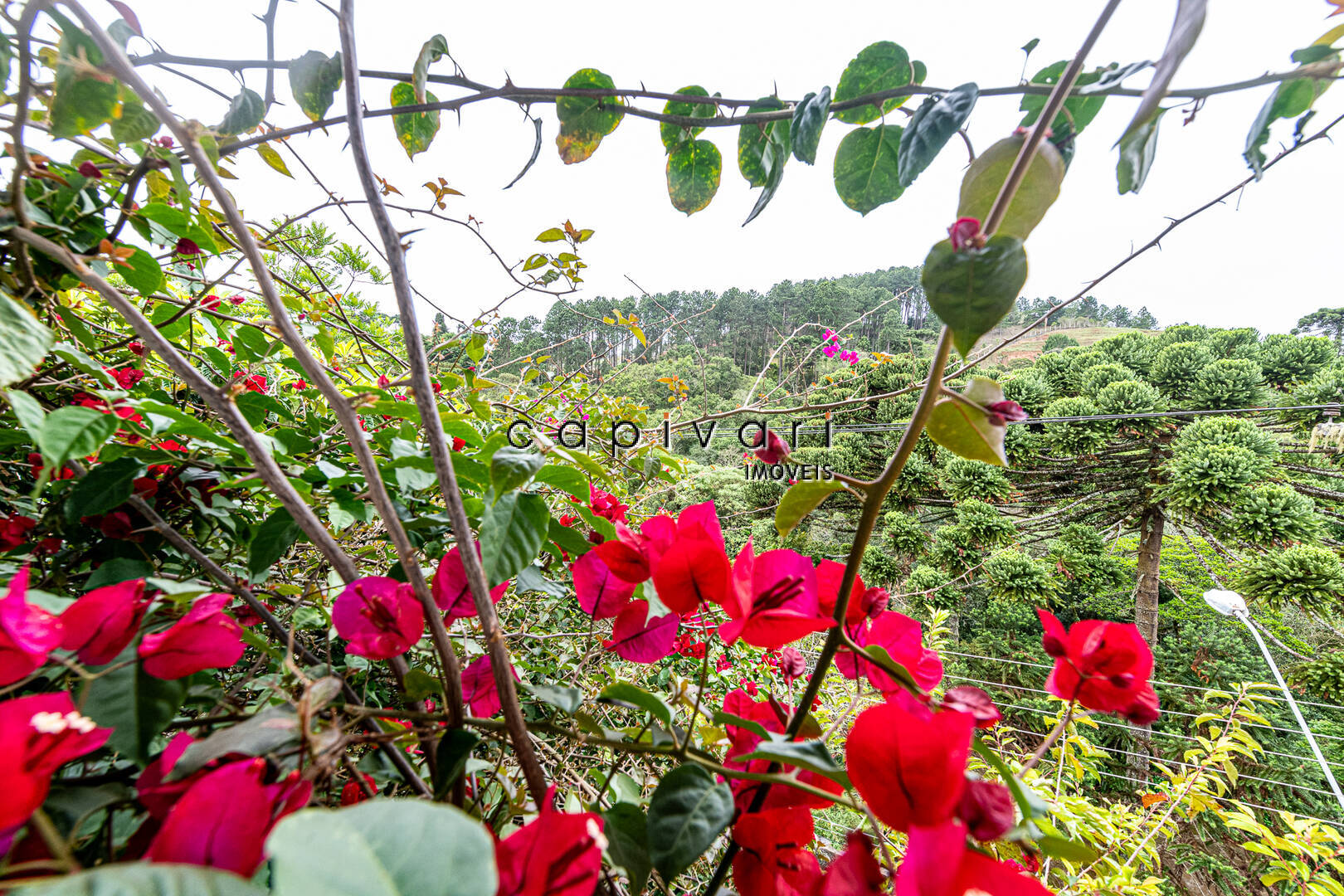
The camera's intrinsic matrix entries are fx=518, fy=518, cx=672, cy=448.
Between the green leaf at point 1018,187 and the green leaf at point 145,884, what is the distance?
20 centimetres

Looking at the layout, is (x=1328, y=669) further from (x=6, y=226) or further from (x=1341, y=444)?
(x=6, y=226)

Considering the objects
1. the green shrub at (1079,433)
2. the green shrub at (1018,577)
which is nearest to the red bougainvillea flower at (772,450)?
the green shrub at (1018,577)

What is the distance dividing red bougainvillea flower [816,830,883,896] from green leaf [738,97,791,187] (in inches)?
10.8

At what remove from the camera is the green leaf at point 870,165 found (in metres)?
0.25

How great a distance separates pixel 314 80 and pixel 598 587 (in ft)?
0.86

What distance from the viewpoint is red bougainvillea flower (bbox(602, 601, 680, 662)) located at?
210mm

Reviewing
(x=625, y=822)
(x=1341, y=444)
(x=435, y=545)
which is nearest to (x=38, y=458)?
(x=435, y=545)

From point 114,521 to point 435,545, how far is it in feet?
0.46

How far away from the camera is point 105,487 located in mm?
216

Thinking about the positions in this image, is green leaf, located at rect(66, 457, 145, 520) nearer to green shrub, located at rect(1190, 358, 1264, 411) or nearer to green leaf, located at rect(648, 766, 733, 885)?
green leaf, located at rect(648, 766, 733, 885)

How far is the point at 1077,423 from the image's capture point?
2930 millimetres

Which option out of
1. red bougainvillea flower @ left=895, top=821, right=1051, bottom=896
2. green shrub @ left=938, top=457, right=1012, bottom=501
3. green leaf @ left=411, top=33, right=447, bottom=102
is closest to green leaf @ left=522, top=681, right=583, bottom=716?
red bougainvillea flower @ left=895, top=821, right=1051, bottom=896

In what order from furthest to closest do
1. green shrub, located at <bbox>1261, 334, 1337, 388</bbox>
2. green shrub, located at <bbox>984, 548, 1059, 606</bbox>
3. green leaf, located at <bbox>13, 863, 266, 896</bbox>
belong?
green shrub, located at <bbox>1261, 334, 1337, 388</bbox>
green shrub, located at <bbox>984, 548, 1059, 606</bbox>
green leaf, located at <bbox>13, 863, 266, 896</bbox>

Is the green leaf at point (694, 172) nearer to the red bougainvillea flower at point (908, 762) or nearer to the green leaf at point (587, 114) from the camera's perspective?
the green leaf at point (587, 114)
